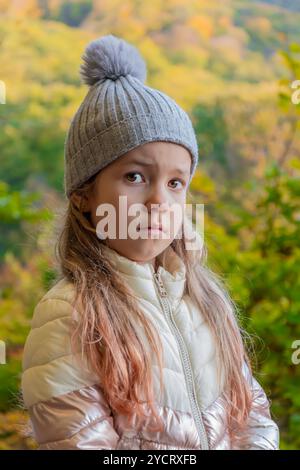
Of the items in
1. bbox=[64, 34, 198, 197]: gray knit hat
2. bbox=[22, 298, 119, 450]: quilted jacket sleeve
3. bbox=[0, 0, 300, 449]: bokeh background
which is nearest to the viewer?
bbox=[22, 298, 119, 450]: quilted jacket sleeve

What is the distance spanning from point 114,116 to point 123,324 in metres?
0.31

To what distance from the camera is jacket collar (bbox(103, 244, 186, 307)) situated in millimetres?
1053

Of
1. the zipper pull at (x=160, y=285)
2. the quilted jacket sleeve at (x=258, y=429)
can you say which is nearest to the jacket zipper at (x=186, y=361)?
the zipper pull at (x=160, y=285)

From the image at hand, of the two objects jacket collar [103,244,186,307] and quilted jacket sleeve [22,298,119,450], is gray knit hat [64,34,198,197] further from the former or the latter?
quilted jacket sleeve [22,298,119,450]

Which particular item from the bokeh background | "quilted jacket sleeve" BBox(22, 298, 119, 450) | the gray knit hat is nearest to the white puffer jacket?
"quilted jacket sleeve" BBox(22, 298, 119, 450)

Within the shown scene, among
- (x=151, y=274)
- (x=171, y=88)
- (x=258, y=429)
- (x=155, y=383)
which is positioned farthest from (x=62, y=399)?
(x=171, y=88)

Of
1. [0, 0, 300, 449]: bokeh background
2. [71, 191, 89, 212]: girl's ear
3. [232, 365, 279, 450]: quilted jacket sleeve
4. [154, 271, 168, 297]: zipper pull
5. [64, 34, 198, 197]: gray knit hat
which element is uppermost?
[0, 0, 300, 449]: bokeh background

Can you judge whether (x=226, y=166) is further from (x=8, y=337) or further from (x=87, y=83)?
(x=87, y=83)

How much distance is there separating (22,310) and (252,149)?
108 cm

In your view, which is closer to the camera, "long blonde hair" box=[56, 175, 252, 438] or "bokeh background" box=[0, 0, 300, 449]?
"long blonde hair" box=[56, 175, 252, 438]

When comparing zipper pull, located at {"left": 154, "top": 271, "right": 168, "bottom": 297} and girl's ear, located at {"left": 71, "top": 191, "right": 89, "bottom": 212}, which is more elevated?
girl's ear, located at {"left": 71, "top": 191, "right": 89, "bottom": 212}

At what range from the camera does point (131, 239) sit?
104 centimetres

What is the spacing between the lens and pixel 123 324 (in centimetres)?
A: 100

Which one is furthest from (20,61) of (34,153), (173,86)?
(173,86)
